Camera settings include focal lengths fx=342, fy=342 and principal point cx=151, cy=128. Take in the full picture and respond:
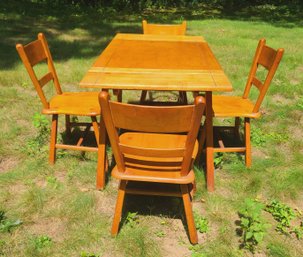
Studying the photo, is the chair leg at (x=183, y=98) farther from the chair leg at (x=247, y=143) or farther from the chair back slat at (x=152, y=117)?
the chair back slat at (x=152, y=117)

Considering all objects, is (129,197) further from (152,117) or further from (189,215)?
(152,117)

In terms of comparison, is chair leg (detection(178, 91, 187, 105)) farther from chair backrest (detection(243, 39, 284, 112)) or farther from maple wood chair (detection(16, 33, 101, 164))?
maple wood chair (detection(16, 33, 101, 164))

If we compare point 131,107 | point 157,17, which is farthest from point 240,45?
point 131,107

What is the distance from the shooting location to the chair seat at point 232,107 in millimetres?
3096

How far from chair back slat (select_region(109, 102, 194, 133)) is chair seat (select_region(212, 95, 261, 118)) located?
1.25 meters

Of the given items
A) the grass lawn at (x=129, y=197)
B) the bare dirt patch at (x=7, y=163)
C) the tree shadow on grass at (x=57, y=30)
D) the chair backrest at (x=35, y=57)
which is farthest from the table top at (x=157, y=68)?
the tree shadow on grass at (x=57, y=30)

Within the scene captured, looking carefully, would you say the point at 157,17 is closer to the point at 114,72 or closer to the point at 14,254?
the point at 114,72

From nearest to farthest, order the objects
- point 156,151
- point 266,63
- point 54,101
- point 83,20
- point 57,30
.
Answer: point 156,151, point 266,63, point 54,101, point 57,30, point 83,20

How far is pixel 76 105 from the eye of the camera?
10.7ft

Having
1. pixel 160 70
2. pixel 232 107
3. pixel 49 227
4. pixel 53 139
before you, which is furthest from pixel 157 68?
pixel 49 227

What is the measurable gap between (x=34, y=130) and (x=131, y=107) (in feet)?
8.33

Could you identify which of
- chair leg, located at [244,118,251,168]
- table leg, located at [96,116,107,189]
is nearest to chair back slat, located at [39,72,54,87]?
table leg, located at [96,116,107,189]

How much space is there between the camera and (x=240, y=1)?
14.0m

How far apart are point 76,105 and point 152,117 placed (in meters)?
1.58
